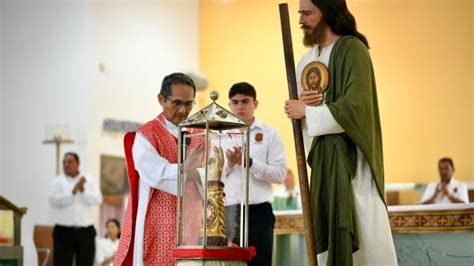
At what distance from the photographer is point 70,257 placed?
1019 centimetres

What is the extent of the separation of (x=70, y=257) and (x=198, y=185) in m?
6.15

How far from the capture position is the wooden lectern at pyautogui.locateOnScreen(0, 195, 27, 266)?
283 inches

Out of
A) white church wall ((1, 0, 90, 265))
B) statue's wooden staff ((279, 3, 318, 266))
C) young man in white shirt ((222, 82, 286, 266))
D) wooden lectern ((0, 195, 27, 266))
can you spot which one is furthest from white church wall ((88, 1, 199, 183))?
statue's wooden staff ((279, 3, 318, 266))

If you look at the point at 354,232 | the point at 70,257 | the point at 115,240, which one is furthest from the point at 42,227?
the point at 354,232

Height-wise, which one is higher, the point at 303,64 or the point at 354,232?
the point at 303,64

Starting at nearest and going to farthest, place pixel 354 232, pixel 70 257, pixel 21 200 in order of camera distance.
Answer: pixel 354 232, pixel 70 257, pixel 21 200

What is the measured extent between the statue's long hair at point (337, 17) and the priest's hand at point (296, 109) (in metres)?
0.37

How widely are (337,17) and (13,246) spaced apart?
4231 millimetres

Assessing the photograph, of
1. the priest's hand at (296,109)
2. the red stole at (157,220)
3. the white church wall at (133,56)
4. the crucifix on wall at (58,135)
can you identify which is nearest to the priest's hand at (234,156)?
the red stole at (157,220)

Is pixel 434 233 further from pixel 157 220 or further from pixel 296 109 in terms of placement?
pixel 296 109

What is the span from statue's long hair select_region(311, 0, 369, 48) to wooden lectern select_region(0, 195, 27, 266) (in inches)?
155

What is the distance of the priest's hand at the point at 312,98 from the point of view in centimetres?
395

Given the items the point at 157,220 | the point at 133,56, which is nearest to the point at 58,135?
the point at 133,56

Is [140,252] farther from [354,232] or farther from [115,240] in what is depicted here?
[115,240]
